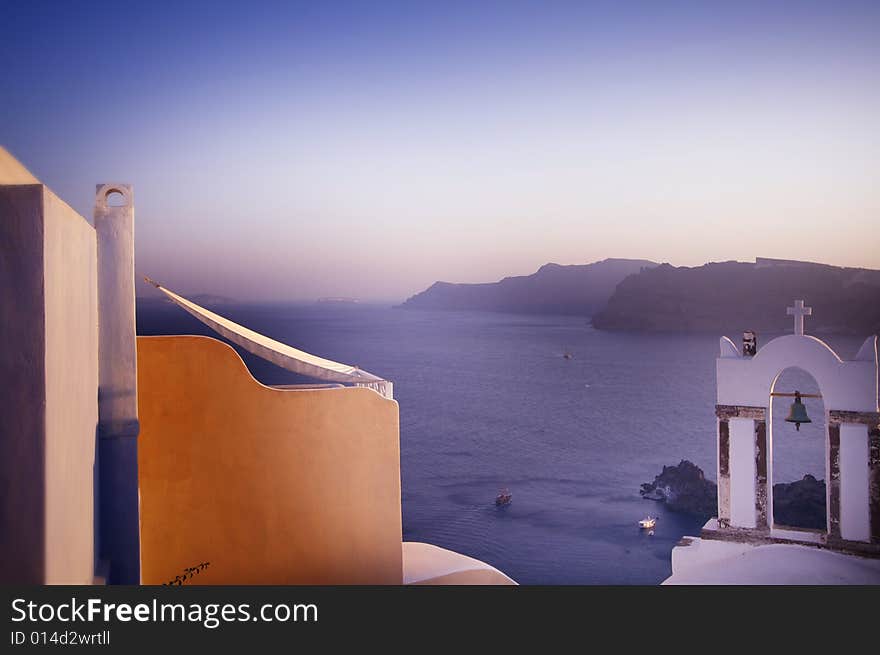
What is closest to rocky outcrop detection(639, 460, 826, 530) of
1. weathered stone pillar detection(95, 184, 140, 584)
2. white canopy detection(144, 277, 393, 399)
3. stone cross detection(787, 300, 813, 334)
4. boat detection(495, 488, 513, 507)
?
boat detection(495, 488, 513, 507)

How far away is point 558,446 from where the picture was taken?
119 ft

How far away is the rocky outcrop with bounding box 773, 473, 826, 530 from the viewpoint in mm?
19125

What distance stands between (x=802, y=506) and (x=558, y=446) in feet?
57.2

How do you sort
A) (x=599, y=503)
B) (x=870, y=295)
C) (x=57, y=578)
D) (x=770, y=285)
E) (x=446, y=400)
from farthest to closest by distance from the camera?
(x=770, y=285)
(x=870, y=295)
(x=446, y=400)
(x=599, y=503)
(x=57, y=578)

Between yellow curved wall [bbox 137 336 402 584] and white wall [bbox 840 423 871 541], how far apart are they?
2978 millimetres

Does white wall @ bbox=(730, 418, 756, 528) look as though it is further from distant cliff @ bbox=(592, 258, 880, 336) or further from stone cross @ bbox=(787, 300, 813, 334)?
distant cliff @ bbox=(592, 258, 880, 336)

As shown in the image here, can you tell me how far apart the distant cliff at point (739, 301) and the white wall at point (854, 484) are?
5257 cm

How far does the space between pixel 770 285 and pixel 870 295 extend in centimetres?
1525

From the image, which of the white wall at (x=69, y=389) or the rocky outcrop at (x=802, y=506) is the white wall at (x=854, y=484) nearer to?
the white wall at (x=69, y=389)

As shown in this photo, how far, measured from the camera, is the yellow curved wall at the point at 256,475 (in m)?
4.15

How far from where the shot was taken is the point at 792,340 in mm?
4867
